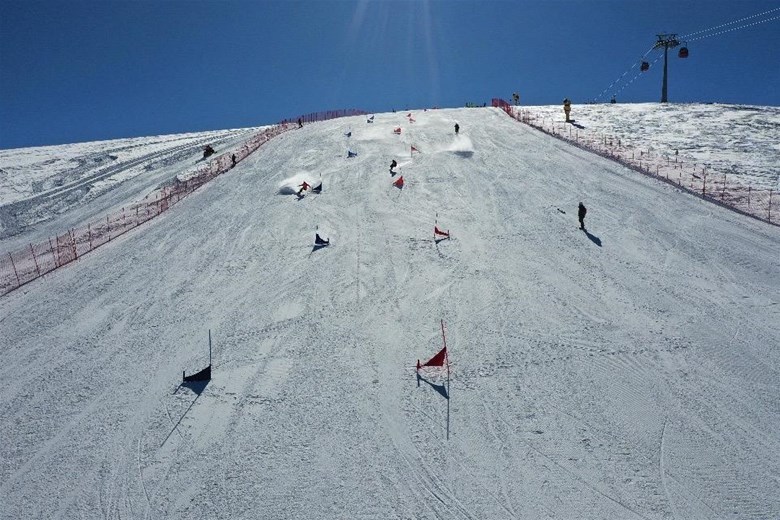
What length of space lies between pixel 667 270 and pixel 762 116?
2711cm

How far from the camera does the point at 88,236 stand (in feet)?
77.1

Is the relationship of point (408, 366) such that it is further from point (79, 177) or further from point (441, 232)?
point (79, 177)

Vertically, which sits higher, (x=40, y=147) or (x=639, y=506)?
(x=40, y=147)

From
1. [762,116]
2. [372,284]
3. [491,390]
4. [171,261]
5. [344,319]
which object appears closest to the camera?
[491,390]

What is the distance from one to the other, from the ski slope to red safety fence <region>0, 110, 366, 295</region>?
117 centimetres

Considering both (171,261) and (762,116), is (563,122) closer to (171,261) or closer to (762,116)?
(762,116)

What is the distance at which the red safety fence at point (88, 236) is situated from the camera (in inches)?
803

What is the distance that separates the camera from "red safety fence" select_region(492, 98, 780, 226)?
21578 millimetres

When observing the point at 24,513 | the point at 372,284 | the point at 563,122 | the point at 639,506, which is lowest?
the point at 639,506

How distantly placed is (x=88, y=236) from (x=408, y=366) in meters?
16.7

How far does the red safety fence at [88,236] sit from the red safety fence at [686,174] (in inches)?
750

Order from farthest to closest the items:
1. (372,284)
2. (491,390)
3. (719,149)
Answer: (719,149), (372,284), (491,390)

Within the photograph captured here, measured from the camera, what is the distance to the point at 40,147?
163 feet

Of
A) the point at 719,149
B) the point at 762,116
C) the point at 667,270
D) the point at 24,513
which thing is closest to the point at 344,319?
the point at 24,513
